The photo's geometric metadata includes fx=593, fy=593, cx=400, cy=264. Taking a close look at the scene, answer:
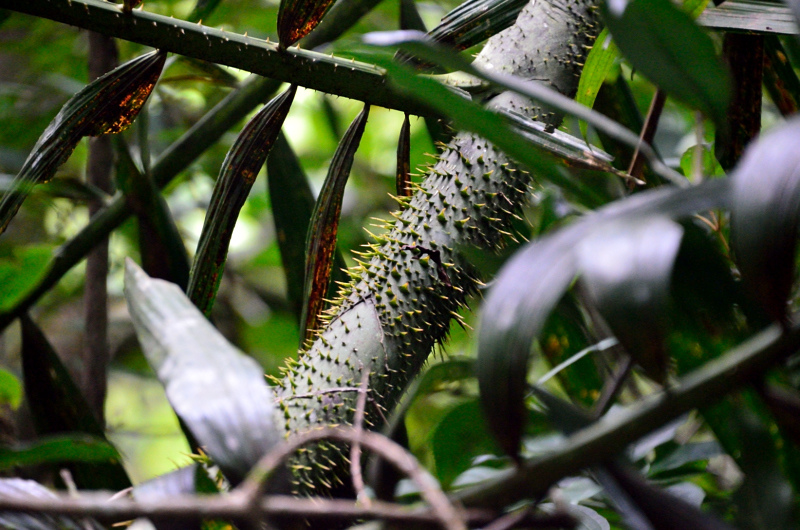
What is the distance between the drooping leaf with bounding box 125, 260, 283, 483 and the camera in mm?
224

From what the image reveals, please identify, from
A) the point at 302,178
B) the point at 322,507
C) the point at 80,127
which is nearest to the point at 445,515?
the point at 322,507

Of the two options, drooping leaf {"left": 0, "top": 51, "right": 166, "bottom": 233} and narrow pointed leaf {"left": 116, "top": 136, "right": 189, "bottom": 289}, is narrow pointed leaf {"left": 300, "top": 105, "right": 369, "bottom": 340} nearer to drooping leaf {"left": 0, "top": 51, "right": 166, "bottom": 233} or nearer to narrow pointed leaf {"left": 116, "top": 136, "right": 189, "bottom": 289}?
drooping leaf {"left": 0, "top": 51, "right": 166, "bottom": 233}

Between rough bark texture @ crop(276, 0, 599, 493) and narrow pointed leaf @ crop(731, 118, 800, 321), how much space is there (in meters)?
0.27

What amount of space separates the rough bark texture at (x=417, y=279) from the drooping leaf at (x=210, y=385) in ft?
0.52

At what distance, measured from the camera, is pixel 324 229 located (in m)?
0.54

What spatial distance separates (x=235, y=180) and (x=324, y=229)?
9cm

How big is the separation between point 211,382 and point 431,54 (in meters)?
0.16

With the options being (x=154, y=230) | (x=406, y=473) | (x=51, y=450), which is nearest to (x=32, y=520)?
(x=51, y=450)

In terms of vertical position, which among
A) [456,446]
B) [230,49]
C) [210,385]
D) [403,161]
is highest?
[230,49]

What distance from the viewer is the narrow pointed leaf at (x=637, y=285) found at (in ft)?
0.59

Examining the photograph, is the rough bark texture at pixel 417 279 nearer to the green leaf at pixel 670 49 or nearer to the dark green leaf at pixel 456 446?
the dark green leaf at pixel 456 446

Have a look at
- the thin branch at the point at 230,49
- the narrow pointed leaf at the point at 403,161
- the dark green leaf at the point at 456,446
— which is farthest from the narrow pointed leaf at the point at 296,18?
the dark green leaf at the point at 456,446

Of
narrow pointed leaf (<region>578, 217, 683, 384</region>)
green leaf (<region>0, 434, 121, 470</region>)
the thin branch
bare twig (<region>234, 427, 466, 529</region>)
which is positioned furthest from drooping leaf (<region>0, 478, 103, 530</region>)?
the thin branch

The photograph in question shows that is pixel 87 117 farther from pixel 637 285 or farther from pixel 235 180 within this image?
pixel 637 285
